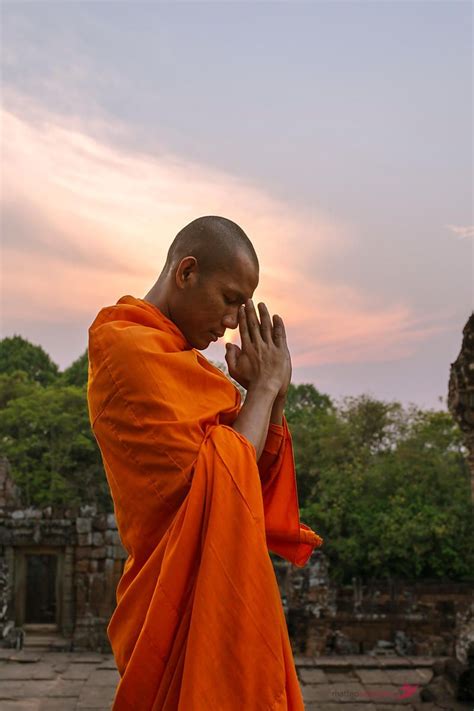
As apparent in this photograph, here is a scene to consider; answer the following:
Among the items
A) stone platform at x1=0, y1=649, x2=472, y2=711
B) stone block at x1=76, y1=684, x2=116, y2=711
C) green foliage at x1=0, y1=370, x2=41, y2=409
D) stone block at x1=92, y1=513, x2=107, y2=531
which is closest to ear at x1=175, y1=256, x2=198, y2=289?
stone platform at x1=0, y1=649, x2=472, y2=711

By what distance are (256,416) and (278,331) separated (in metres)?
0.30

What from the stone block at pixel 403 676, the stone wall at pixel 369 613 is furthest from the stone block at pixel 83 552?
the stone block at pixel 403 676

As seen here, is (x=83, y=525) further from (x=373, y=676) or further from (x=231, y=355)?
(x=231, y=355)

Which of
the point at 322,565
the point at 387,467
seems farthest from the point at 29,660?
the point at 387,467

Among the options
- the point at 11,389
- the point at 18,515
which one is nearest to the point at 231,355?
the point at 18,515

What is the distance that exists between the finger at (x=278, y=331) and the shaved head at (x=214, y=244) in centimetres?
17

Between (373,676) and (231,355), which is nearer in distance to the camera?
(231,355)

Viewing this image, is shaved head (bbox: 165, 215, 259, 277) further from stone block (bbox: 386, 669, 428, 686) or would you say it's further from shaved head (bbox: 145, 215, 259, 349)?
stone block (bbox: 386, 669, 428, 686)

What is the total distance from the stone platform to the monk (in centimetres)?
654

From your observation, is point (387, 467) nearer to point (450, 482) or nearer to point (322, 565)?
point (450, 482)

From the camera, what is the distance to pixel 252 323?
7.47ft

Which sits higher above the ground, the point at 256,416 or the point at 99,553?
the point at 256,416

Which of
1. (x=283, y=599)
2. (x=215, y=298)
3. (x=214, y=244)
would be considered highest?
(x=214, y=244)

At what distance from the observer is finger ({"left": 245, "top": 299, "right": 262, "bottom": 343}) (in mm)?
2273
